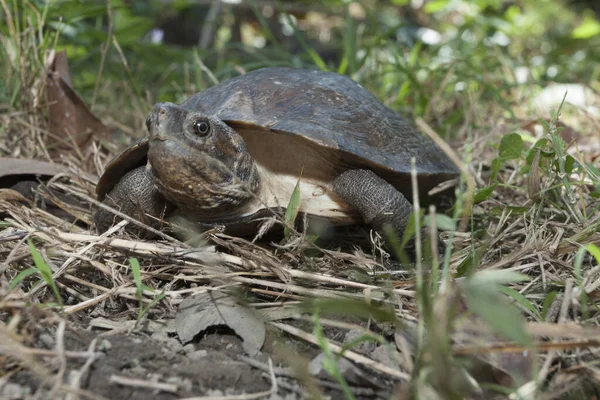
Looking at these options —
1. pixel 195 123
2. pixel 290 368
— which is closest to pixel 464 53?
pixel 195 123

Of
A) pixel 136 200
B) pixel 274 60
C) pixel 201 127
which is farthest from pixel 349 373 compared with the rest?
pixel 274 60

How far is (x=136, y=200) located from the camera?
2.14 meters

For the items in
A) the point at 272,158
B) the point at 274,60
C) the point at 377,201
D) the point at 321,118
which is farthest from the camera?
the point at 274,60

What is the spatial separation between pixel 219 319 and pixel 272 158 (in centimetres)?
95

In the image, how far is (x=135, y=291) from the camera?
1.60 metres

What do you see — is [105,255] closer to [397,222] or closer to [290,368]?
[290,368]

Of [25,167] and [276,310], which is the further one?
[25,167]

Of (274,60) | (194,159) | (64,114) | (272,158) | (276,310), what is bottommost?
(274,60)

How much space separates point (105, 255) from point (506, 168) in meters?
2.04

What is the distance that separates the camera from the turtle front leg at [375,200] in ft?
6.53

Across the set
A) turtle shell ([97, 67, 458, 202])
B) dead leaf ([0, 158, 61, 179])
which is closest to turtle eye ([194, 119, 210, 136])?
turtle shell ([97, 67, 458, 202])

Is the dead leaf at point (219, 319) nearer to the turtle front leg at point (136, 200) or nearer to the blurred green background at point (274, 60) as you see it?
the turtle front leg at point (136, 200)

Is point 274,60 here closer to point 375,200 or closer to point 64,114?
point 64,114

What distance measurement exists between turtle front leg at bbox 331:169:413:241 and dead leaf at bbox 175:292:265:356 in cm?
66
